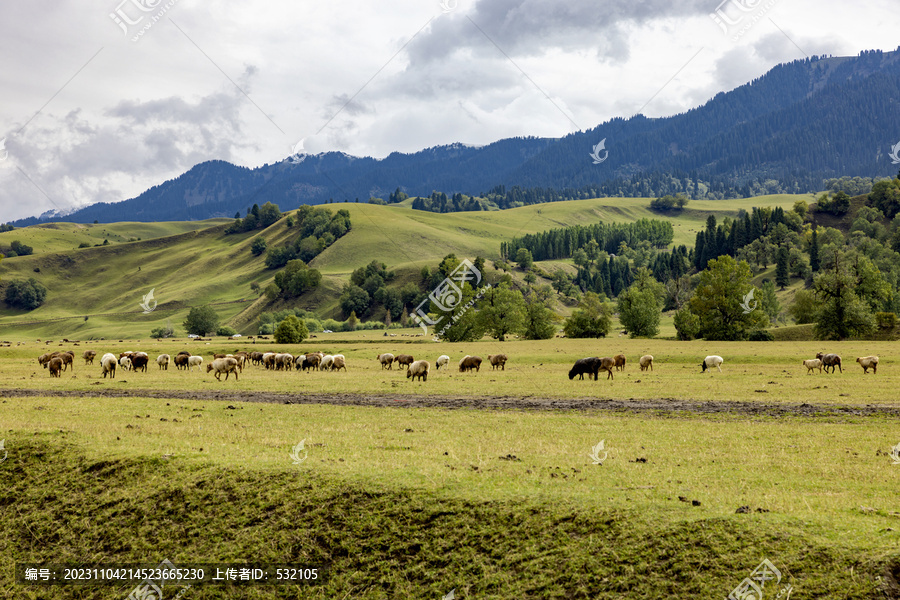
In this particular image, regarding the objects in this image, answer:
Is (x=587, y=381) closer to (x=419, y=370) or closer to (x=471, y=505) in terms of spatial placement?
(x=419, y=370)

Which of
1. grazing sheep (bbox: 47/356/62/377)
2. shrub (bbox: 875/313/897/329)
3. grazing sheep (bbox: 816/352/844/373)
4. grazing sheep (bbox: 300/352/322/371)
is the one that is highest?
shrub (bbox: 875/313/897/329)

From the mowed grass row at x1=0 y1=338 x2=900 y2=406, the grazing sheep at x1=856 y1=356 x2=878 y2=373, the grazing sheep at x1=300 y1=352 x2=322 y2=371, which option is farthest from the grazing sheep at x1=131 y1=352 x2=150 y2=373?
the grazing sheep at x1=856 y1=356 x2=878 y2=373

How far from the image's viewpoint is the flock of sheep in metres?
44.1

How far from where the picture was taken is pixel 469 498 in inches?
570

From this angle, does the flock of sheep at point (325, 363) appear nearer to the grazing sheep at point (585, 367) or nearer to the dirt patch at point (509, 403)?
the grazing sheep at point (585, 367)

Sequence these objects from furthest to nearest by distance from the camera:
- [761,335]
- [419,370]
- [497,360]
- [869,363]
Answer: [761,335] < [497,360] < [419,370] < [869,363]

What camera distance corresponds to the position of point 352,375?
4903 cm

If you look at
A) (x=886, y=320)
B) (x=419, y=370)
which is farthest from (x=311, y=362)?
(x=886, y=320)

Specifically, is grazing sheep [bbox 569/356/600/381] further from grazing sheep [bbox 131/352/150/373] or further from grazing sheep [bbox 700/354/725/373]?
grazing sheep [bbox 131/352/150/373]

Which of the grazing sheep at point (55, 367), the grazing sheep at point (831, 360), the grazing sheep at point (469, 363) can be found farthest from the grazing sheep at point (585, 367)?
the grazing sheep at point (55, 367)

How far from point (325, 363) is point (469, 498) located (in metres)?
44.3

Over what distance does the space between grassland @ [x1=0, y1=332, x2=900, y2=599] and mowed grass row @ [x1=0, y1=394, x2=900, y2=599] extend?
0.16 feet

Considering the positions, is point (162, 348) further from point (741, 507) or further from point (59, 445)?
point (741, 507)

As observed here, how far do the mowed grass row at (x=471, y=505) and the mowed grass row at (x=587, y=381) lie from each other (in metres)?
11.6
